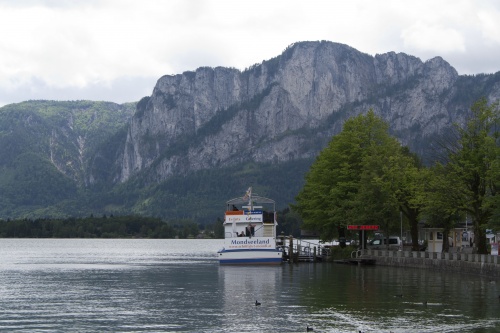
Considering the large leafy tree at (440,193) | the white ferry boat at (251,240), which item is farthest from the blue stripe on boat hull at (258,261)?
the large leafy tree at (440,193)

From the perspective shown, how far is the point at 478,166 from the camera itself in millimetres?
82188

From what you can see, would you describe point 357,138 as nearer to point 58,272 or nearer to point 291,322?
point 58,272

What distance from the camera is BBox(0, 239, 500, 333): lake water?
45.7m

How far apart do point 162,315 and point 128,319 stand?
248 cm

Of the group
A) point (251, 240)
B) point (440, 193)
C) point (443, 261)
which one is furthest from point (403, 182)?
point (251, 240)

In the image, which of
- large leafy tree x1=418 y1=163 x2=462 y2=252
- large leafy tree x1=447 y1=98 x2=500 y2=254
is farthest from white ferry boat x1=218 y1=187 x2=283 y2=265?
large leafy tree x1=447 y1=98 x2=500 y2=254

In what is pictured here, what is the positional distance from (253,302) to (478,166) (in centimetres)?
3431

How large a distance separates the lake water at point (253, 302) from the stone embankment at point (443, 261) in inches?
56.1

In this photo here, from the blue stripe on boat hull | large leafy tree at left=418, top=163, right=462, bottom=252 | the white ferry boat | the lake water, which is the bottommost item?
the lake water

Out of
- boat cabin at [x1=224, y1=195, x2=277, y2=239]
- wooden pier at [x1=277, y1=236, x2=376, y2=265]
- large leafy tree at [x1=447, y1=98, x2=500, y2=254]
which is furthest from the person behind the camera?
wooden pier at [x1=277, y1=236, x2=376, y2=265]

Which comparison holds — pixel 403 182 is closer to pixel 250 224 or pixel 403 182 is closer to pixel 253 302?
pixel 250 224

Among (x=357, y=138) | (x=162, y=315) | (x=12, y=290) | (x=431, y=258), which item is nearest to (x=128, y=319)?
(x=162, y=315)

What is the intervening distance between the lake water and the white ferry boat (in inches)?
437

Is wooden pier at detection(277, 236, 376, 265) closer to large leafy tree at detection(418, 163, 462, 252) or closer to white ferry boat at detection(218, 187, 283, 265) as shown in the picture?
white ferry boat at detection(218, 187, 283, 265)
